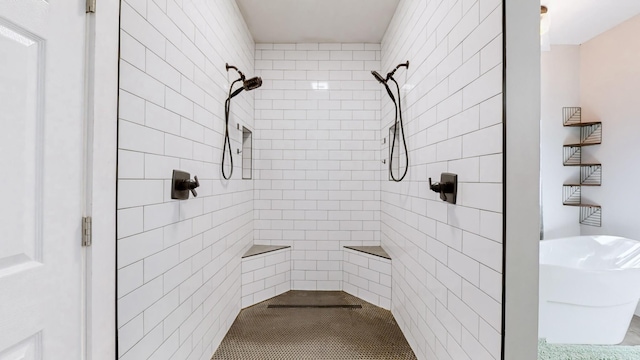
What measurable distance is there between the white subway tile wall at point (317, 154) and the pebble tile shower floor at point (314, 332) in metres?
0.47

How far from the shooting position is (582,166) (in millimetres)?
3078

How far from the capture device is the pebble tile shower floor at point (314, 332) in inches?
75.8

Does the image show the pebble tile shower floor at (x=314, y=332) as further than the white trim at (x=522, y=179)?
Yes

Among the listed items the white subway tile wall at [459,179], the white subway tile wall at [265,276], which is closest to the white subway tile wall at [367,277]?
the white subway tile wall at [459,179]

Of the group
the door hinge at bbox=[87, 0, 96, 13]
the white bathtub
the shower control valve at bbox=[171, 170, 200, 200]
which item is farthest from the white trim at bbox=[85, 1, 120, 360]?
the white bathtub

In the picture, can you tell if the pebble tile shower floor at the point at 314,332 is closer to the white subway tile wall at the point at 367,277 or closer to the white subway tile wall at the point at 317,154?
the white subway tile wall at the point at 367,277

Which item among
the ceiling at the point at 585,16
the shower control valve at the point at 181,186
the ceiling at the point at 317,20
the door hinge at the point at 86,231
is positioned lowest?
the door hinge at the point at 86,231

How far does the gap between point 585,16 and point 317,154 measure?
2.93 meters

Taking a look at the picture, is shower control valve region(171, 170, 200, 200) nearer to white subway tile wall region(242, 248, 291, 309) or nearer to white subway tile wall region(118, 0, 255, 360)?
white subway tile wall region(118, 0, 255, 360)

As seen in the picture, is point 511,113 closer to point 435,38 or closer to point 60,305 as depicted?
point 435,38

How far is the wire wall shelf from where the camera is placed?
2.95 meters

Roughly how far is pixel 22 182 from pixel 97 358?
2.00 ft

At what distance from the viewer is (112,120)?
37.4 inches

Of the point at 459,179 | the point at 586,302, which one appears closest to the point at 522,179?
the point at 459,179
